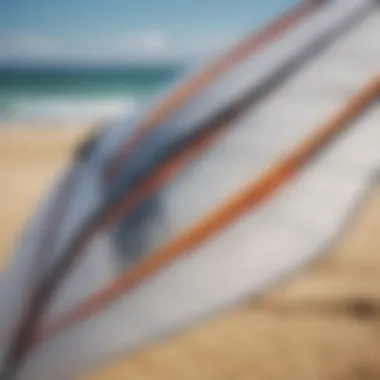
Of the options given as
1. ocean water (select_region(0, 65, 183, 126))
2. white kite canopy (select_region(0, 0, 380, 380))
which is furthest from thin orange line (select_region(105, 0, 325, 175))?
ocean water (select_region(0, 65, 183, 126))

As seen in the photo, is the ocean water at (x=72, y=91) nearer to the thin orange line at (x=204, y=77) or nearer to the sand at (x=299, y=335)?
the thin orange line at (x=204, y=77)

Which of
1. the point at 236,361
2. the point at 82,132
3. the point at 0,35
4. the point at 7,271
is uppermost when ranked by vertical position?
the point at 0,35

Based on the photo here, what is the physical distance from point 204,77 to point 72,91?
352mm

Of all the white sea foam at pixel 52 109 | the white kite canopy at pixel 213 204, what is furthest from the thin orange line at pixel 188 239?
the white sea foam at pixel 52 109

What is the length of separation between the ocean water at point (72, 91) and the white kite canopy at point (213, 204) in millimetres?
178

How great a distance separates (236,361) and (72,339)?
0.42 ft

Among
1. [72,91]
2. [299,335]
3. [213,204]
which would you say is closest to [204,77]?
[213,204]

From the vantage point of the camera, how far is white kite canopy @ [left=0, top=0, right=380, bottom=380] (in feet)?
1.84

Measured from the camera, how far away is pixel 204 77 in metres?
0.64

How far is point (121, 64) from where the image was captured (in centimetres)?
92

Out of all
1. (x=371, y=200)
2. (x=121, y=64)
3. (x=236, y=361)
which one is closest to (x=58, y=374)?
(x=236, y=361)

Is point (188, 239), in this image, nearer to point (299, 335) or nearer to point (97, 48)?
point (299, 335)

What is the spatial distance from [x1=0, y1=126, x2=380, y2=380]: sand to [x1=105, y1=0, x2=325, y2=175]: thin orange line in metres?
0.16

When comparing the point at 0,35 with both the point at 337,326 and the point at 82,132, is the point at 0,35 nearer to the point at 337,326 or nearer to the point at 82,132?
the point at 82,132
